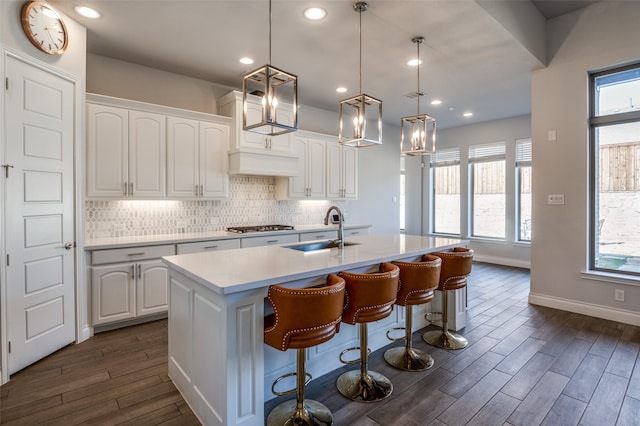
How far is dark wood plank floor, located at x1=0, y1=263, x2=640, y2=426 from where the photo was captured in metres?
2.04

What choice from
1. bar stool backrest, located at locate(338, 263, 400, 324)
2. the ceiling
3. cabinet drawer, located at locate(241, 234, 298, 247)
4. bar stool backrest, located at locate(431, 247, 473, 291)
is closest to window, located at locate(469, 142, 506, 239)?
the ceiling

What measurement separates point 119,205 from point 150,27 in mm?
1949

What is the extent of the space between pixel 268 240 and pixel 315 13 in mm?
2738

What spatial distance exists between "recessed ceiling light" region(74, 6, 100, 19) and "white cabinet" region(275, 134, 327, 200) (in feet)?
8.81

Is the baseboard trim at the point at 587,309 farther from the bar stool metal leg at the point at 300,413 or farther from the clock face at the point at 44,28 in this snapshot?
the clock face at the point at 44,28

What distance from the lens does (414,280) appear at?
8.12 ft

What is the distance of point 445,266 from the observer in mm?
2850

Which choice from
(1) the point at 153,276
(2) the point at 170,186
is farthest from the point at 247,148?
(1) the point at 153,276

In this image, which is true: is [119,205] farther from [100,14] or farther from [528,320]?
[528,320]

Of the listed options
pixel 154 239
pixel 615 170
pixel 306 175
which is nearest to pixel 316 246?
pixel 154 239

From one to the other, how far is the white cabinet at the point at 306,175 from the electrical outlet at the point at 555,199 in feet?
10.3

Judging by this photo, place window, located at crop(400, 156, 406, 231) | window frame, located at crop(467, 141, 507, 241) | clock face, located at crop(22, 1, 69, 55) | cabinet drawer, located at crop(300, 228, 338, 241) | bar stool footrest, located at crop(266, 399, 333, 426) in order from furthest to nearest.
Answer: window, located at crop(400, 156, 406, 231) < window frame, located at crop(467, 141, 507, 241) < cabinet drawer, located at crop(300, 228, 338, 241) < clock face, located at crop(22, 1, 69, 55) < bar stool footrest, located at crop(266, 399, 333, 426)

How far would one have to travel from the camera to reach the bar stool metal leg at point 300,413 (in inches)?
76.6

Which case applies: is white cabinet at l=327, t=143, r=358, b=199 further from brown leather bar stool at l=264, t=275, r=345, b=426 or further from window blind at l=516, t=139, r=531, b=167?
brown leather bar stool at l=264, t=275, r=345, b=426
